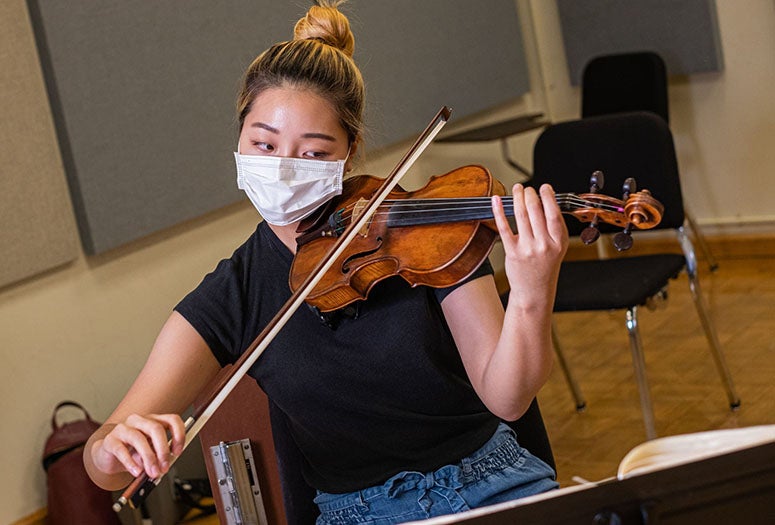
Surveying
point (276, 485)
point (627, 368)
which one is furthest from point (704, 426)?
point (276, 485)

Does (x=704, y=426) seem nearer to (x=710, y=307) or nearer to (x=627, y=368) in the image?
(x=627, y=368)

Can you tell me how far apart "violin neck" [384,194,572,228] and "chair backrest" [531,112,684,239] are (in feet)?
4.39

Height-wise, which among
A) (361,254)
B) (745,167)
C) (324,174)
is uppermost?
(324,174)

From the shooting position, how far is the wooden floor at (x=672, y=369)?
2.98 meters

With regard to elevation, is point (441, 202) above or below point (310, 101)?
below

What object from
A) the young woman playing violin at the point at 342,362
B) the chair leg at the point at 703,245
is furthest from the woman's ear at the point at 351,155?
the chair leg at the point at 703,245

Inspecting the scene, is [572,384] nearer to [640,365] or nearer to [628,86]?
[640,365]

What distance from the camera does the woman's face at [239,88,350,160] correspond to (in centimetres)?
159

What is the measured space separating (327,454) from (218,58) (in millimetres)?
1935

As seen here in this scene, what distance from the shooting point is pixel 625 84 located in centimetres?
400

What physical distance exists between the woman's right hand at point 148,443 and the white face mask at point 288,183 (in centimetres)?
40

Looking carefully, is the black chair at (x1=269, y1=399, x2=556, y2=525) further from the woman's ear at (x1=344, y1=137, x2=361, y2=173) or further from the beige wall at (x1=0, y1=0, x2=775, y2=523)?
the beige wall at (x1=0, y1=0, x2=775, y2=523)

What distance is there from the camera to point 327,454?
62.7 inches

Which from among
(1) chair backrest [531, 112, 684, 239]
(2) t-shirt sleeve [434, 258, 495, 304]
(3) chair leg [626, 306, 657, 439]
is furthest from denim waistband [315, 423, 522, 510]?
(1) chair backrest [531, 112, 684, 239]
